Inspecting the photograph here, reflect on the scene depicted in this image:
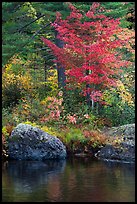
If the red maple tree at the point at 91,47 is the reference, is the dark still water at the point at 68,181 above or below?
below

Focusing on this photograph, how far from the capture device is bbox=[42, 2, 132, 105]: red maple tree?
17047mm

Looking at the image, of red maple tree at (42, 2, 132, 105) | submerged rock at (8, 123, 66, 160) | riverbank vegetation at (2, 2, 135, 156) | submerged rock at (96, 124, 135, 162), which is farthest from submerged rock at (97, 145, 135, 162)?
red maple tree at (42, 2, 132, 105)

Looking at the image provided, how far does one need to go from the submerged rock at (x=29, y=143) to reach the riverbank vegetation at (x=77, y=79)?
27.2 inches

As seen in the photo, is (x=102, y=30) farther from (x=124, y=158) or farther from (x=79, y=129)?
(x=124, y=158)

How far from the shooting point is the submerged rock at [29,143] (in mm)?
14859

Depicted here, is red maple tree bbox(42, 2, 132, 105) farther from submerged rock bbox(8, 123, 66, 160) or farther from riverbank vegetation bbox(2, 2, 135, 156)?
submerged rock bbox(8, 123, 66, 160)

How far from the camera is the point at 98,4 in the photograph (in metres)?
17.4

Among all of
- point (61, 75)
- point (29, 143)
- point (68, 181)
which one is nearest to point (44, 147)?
point (29, 143)

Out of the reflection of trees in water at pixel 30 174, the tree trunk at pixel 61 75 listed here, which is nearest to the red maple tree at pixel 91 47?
the tree trunk at pixel 61 75

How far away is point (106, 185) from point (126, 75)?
7.89 m

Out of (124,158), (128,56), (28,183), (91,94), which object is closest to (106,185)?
(28,183)

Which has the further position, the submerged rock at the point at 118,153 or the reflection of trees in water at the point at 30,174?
the submerged rock at the point at 118,153

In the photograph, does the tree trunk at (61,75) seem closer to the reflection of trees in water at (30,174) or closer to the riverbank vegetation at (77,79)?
the riverbank vegetation at (77,79)

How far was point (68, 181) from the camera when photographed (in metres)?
11.9
